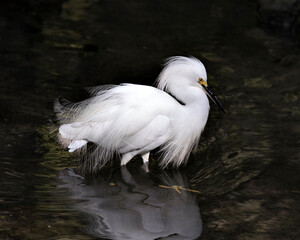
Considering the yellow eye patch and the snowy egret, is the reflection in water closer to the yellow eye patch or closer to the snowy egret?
the snowy egret

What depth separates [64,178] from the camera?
4355mm

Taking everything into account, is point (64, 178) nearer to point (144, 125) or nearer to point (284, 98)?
point (144, 125)

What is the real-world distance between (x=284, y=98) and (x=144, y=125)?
248cm

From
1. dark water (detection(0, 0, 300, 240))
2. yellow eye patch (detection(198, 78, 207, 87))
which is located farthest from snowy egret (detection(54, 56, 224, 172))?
dark water (detection(0, 0, 300, 240))

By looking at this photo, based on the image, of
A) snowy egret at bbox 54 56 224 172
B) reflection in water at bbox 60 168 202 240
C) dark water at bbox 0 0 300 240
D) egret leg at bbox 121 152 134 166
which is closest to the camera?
reflection in water at bbox 60 168 202 240

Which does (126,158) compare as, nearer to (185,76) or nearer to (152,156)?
(152,156)

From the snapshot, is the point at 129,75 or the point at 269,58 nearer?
the point at 129,75

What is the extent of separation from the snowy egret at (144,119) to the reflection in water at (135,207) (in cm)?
25

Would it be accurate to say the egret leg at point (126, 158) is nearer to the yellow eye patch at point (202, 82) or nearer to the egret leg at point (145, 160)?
the egret leg at point (145, 160)

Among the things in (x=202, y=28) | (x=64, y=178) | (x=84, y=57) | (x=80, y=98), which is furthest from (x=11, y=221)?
(x=202, y=28)

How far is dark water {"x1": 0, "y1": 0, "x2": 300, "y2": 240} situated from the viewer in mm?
3744

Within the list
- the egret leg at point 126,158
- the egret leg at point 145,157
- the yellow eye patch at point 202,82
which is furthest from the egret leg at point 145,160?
the yellow eye patch at point 202,82

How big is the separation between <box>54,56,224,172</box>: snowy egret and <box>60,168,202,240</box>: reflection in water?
25 centimetres

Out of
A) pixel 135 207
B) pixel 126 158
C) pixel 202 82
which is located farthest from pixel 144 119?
pixel 135 207
